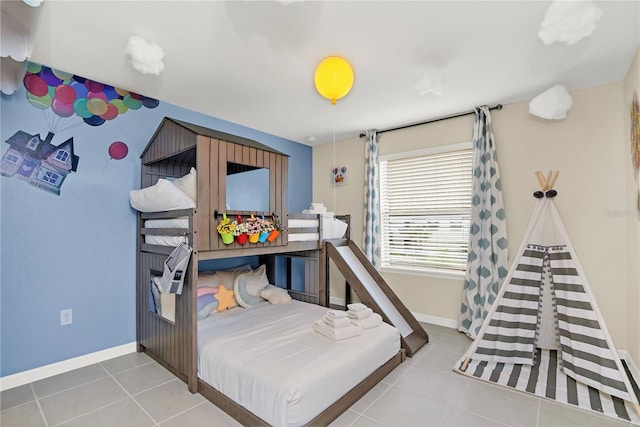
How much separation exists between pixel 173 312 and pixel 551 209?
3.36 metres

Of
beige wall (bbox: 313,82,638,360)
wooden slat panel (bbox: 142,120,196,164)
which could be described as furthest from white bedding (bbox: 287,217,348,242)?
beige wall (bbox: 313,82,638,360)

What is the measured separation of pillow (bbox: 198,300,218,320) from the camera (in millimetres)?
2781

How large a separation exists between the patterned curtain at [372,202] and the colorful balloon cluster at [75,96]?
277cm

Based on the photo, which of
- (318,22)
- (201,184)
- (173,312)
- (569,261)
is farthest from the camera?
(173,312)

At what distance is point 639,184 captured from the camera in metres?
2.28

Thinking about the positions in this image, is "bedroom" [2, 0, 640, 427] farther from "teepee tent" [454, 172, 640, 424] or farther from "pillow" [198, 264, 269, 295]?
"pillow" [198, 264, 269, 295]

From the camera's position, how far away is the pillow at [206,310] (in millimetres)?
2781

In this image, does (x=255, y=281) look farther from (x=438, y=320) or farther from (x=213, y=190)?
(x=438, y=320)

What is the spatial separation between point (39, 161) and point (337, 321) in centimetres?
270

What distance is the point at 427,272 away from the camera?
3.75 m

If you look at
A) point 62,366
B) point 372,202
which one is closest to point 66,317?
point 62,366

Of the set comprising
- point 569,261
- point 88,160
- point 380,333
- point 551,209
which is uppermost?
point 88,160

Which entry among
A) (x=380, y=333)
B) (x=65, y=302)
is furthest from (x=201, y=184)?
(x=380, y=333)

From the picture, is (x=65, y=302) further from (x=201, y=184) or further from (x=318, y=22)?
(x=318, y=22)
